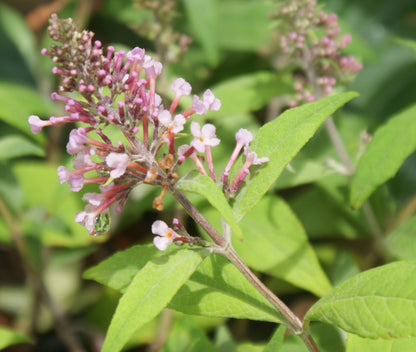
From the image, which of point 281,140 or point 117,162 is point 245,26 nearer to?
point 281,140

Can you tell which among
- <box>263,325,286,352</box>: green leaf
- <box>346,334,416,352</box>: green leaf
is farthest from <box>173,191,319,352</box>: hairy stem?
<box>346,334,416,352</box>: green leaf

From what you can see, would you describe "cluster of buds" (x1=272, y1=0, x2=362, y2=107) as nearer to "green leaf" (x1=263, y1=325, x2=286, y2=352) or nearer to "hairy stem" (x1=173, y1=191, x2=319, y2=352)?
"hairy stem" (x1=173, y1=191, x2=319, y2=352)

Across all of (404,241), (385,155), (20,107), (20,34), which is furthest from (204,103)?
(20,34)

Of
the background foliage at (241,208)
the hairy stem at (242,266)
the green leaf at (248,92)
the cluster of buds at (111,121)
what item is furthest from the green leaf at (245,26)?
the hairy stem at (242,266)

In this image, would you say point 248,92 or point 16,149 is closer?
point 16,149

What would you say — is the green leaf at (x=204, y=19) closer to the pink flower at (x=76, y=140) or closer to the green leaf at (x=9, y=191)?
the green leaf at (x=9, y=191)

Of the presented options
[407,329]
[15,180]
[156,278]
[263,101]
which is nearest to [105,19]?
[15,180]
